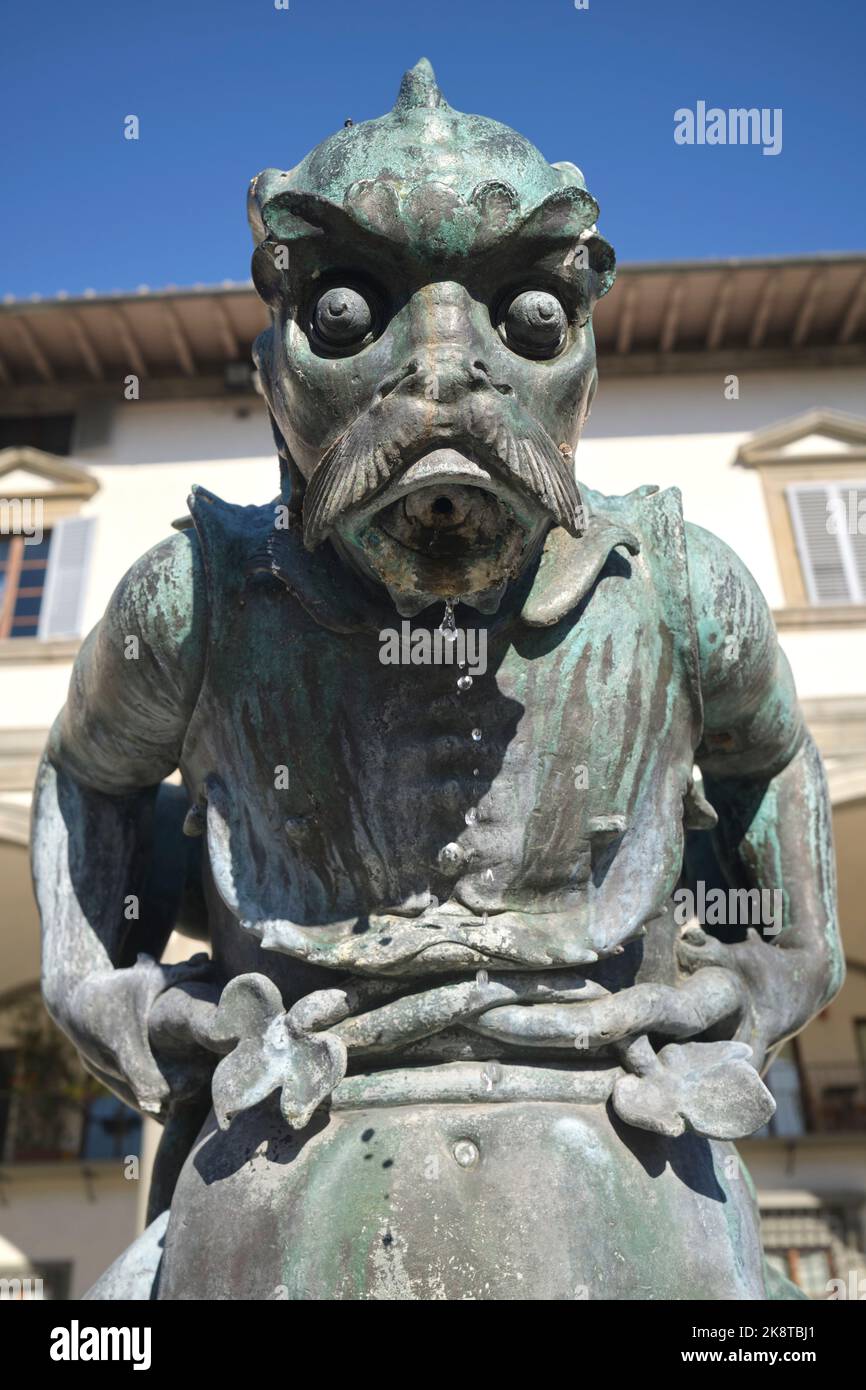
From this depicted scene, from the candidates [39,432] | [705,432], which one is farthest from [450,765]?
[39,432]

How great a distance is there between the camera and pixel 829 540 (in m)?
13.5

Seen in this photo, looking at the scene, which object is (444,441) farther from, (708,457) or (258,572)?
(708,457)

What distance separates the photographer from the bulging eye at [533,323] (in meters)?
1.54

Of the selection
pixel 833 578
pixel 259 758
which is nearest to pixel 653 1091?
pixel 259 758

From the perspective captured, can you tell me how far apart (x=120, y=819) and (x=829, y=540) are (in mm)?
12269

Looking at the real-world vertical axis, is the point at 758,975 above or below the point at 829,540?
below

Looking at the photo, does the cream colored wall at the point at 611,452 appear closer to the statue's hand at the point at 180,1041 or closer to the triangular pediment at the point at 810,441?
the triangular pediment at the point at 810,441

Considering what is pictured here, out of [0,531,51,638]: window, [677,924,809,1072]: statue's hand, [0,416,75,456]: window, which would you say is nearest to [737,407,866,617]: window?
[0,416,75,456]: window

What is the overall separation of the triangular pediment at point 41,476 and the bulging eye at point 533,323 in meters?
13.1

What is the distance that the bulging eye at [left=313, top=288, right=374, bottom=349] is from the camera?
1.51m

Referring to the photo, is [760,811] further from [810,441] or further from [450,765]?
[810,441]

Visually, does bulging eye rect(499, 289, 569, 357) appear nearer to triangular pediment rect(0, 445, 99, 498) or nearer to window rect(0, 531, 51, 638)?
window rect(0, 531, 51, 638)

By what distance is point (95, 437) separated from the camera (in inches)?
573
